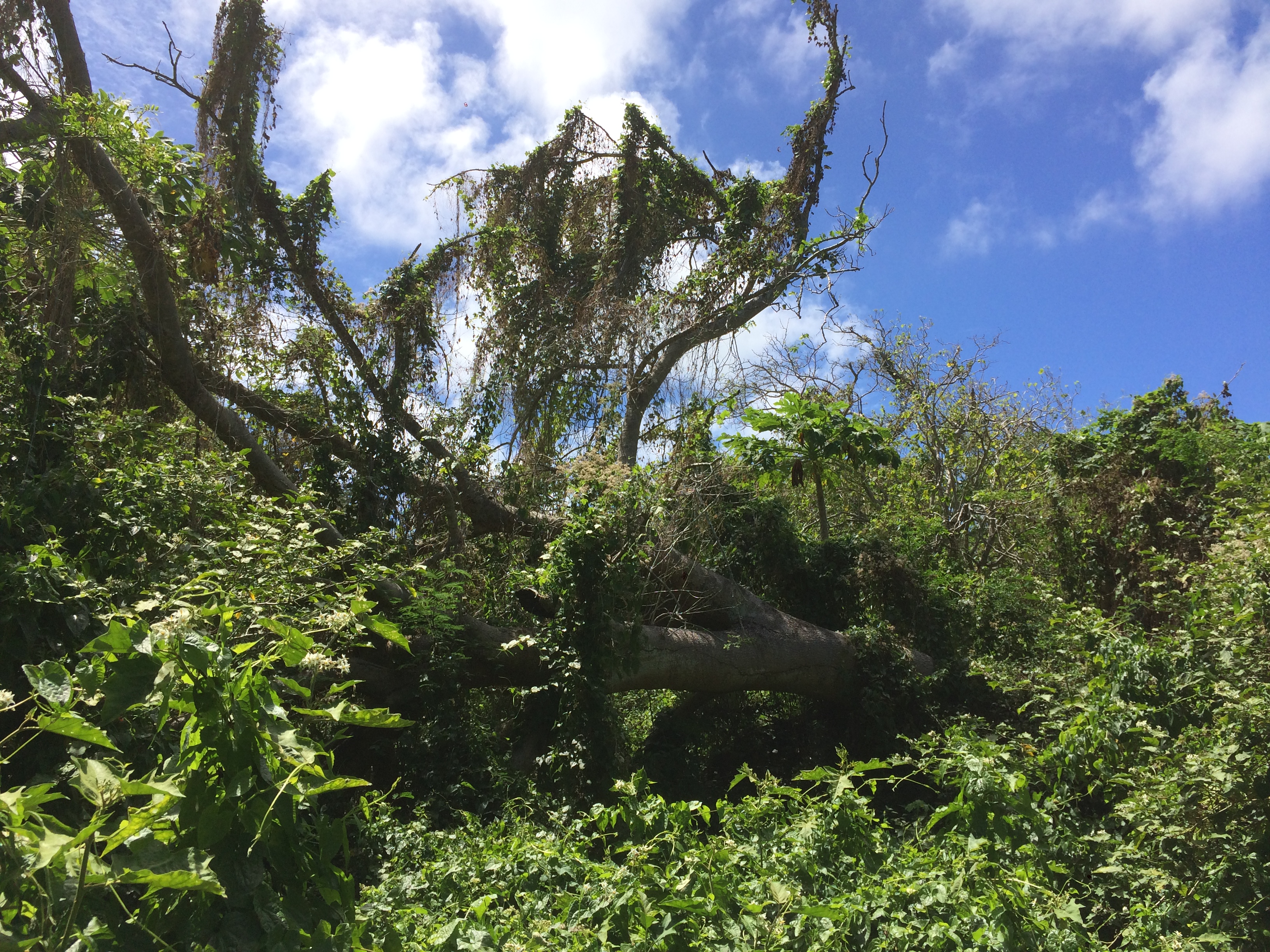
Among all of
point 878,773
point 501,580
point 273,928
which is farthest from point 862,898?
point 501,580

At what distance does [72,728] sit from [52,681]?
23 cm

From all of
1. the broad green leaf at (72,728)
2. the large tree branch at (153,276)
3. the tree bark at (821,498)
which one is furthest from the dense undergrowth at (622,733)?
the large tree branch at (153,276)

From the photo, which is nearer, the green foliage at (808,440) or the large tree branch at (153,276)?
the large tree branch at (153,276)

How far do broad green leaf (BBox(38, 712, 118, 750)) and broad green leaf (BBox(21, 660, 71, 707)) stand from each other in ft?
0.33

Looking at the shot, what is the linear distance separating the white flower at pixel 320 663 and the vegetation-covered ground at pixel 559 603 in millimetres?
153

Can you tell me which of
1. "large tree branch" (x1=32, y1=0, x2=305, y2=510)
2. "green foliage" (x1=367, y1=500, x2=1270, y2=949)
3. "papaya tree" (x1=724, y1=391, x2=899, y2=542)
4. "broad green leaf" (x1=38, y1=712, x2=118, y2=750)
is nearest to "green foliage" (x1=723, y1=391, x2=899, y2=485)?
"papaya tree" (x1=724, y1=391, x2=899, y2=542)

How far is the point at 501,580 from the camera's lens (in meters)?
9.41

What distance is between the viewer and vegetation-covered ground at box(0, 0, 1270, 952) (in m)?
1.83

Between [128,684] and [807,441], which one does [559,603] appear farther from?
[128,684]

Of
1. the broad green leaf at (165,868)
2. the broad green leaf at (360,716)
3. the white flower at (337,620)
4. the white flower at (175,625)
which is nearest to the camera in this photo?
the broad green leaf at (165,868)

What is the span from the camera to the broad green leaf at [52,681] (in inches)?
58.4

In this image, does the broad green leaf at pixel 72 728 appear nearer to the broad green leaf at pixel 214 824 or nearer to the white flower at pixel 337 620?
the broad green leaf at pixel 214 824

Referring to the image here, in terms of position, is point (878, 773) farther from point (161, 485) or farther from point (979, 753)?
point (161, 485)

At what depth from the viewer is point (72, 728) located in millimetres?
1363
